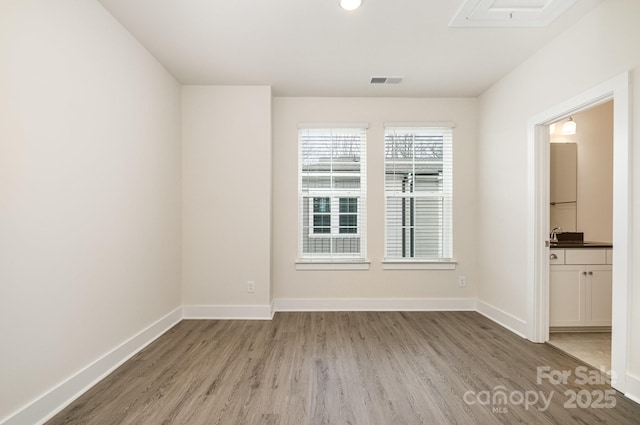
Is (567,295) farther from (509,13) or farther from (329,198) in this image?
(329,198)

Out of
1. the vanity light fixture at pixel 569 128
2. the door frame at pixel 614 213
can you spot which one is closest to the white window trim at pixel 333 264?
the door frame at pixel 614 213

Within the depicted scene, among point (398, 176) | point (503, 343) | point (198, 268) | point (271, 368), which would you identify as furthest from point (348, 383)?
point (398, 176)

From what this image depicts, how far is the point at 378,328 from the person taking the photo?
3619 millimetres

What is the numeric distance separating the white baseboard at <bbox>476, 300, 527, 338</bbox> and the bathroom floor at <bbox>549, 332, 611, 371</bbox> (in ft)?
0.87

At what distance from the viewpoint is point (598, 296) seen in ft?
10.9

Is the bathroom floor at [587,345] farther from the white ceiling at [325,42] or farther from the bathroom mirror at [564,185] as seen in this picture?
the white ceiling at [325,42]

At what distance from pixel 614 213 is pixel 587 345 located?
152 cm

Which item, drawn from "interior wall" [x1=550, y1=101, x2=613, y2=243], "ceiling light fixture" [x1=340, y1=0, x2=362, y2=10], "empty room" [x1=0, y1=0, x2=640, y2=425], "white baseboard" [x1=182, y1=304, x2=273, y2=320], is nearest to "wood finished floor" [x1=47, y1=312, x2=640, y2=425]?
"empty room" [x1=0, y1=0, x2=640, y2=425]

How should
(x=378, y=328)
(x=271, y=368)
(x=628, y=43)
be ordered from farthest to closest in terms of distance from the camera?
(x=378, y=328) → (x=271, y=368) → (x=628, y=43)

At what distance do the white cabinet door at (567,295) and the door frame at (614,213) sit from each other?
139 mm

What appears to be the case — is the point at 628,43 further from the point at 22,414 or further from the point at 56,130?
the point at 22,414

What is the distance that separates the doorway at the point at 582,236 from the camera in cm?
328

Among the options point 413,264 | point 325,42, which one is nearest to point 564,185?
point 413,264

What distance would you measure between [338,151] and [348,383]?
9.62 feet
